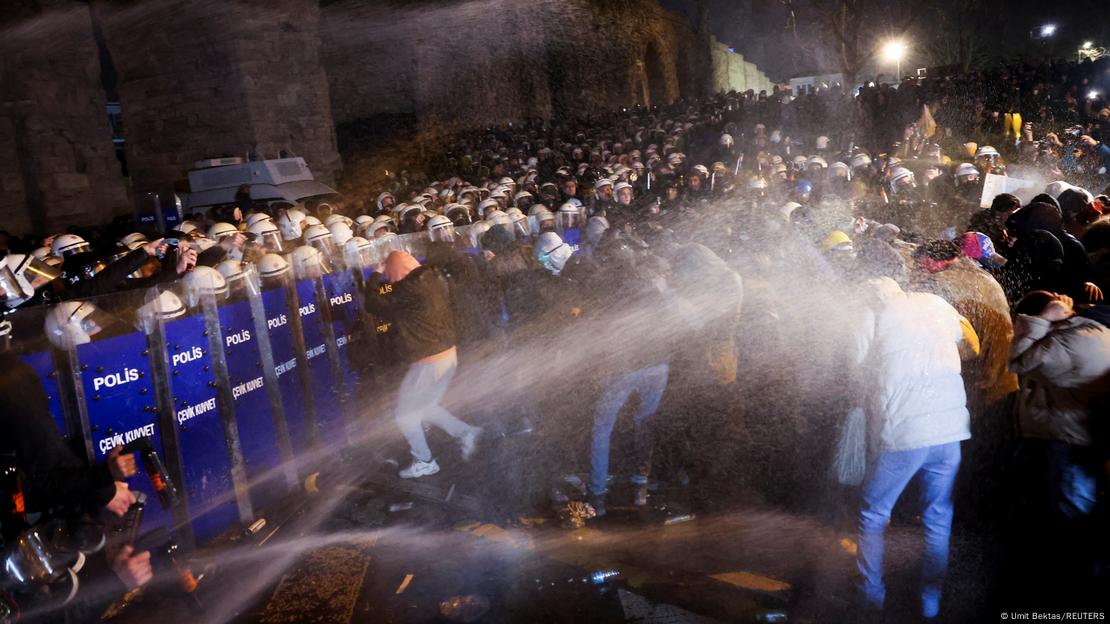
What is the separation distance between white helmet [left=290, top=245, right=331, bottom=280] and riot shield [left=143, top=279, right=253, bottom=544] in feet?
3.84

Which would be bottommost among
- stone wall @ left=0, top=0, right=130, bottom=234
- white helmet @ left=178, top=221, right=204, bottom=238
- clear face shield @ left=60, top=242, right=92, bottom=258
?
clear face shield @ left=60, top=242, right=92, bottom=258

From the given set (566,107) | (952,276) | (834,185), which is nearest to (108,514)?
(952,276)

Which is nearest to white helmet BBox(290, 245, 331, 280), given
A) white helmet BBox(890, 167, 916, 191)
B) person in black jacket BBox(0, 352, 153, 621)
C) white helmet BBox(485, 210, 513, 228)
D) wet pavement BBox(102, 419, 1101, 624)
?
wet pavement BBox(102, 419, 1101, 624)

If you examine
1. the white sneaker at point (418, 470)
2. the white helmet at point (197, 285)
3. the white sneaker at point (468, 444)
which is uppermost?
the white helmet at point (197, 285)

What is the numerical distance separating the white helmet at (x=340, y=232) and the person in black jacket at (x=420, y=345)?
1.85 m

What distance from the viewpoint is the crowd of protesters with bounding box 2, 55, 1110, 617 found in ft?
12.4

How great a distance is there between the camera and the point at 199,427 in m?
5.24

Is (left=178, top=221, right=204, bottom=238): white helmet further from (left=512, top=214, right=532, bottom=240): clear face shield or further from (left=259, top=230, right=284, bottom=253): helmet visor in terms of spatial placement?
(left=512, top=214, right=532, bottom=240): clear face shield

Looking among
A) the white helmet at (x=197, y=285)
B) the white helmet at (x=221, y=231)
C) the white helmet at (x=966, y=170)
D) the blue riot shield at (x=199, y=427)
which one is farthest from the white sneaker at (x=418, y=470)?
the white helmet at (x=966, y=170)

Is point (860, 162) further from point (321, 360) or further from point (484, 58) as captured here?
point (484, 58)

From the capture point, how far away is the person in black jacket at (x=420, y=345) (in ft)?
19.6

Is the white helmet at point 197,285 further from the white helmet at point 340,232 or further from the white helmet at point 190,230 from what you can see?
the white helmet at point 190,230

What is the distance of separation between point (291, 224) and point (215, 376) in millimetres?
3748

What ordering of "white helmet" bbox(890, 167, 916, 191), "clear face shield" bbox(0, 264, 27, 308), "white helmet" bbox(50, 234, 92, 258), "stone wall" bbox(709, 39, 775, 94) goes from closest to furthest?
"clear face shield" bbox(0, 264, 27, 308), "white helmet" bbox(50, 234, 92, 258), "white helmet" bbox(890, 167, 916, 191), "stone wall" bbox(709, 39, 775, 94)
